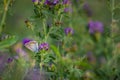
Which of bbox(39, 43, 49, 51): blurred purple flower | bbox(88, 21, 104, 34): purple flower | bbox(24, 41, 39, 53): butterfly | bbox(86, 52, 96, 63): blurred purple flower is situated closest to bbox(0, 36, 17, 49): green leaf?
bbox(24, 41, 39, 53): butterfly

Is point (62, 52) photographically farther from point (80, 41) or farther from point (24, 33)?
point (24, 33)

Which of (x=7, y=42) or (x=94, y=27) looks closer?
(x=7, y=42)

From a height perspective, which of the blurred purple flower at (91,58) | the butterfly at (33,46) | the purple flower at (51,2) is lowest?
the blurred purple flower at (91,58)

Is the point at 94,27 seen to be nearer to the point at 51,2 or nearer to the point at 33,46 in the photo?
the point at 51,2

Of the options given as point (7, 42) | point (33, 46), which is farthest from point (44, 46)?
point (7, 42)

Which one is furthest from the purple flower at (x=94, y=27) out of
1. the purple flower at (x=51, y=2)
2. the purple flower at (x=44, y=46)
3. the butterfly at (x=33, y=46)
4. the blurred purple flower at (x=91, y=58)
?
the purple flower at (x=44, y=46)

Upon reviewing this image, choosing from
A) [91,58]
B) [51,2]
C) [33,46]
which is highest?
[51,2]

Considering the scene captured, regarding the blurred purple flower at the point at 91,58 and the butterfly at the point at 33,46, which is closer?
the butterfly at the point at 33,46

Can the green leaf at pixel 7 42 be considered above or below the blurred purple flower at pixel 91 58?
above

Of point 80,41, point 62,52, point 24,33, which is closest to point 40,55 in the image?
point 62,52

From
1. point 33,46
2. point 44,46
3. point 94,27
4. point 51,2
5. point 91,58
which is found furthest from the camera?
point 94,27

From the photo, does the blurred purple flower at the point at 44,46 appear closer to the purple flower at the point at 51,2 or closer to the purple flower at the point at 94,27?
the purple flower at the point at 51,2
